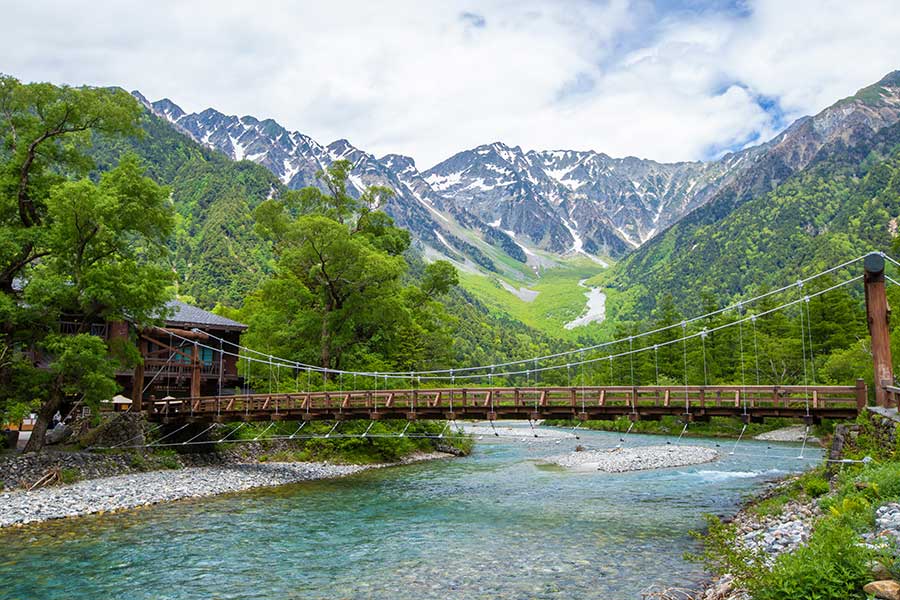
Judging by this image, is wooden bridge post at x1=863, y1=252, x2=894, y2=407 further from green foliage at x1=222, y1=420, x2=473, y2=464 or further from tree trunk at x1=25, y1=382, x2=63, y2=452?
tree trunk at x1=25, y1=382, x2=63, y2=452

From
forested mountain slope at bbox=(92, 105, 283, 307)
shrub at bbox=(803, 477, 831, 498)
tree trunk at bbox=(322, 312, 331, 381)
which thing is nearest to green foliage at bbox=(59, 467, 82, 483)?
tree trunk at bbox=(322, 312, 331, 381)

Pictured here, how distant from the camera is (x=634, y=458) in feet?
103

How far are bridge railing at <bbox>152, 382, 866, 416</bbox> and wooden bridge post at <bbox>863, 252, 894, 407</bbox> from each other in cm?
103

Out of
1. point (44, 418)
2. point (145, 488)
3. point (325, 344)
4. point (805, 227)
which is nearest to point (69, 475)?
point (44, 418)

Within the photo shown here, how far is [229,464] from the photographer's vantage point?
2689 centimetres

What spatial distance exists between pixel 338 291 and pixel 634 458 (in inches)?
676

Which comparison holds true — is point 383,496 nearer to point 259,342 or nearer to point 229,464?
point 229,464

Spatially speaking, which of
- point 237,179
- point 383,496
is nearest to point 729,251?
point 237,179

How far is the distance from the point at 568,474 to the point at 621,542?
44.4 ft

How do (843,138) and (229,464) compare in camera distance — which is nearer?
(229,464)

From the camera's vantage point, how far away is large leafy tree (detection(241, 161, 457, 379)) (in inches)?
1318

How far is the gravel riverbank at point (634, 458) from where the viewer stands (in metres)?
29.4

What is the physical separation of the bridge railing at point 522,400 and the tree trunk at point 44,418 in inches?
228

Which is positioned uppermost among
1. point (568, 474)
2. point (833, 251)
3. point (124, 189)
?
point (833, 251)
